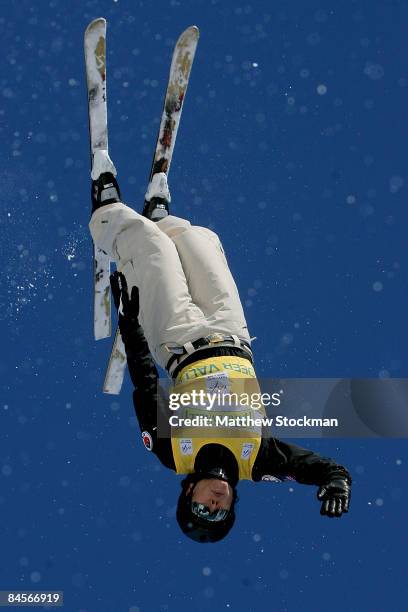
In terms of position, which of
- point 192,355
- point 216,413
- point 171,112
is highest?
point 171,112

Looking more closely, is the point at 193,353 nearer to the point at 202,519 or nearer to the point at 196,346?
the point at 196,346

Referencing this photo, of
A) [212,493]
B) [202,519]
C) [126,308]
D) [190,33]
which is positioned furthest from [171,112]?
[202,519]

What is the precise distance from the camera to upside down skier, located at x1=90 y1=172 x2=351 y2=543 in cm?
493

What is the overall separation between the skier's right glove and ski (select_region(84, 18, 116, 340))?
1202mm

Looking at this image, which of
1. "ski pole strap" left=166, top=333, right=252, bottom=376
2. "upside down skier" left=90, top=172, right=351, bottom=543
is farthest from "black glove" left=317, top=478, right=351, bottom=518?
"ski pole strap" left=166, top=333, right=252, bottom=376

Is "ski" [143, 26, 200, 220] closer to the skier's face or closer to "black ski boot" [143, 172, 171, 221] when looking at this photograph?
"black ski boot" [143, 172, 171, 221]

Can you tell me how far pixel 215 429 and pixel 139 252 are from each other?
4.71ft

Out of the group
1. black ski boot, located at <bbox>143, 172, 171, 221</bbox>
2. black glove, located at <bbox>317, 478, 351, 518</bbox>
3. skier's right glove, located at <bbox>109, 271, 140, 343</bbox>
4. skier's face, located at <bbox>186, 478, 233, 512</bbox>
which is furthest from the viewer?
black ski boot, located at <bbox>143, 172, 171, 221</bbox>

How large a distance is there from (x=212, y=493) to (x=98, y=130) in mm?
3151

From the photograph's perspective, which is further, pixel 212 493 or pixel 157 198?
pixel 157 198

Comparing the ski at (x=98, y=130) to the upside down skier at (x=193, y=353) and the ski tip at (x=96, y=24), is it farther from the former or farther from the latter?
the upside down skier at (x=193, y=353)

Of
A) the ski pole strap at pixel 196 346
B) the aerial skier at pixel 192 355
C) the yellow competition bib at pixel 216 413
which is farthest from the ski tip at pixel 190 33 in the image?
the yellow competition bib at pixel 216 413

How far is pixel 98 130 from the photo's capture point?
6.48 metres

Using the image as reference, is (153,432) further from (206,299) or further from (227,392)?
(206,299)
